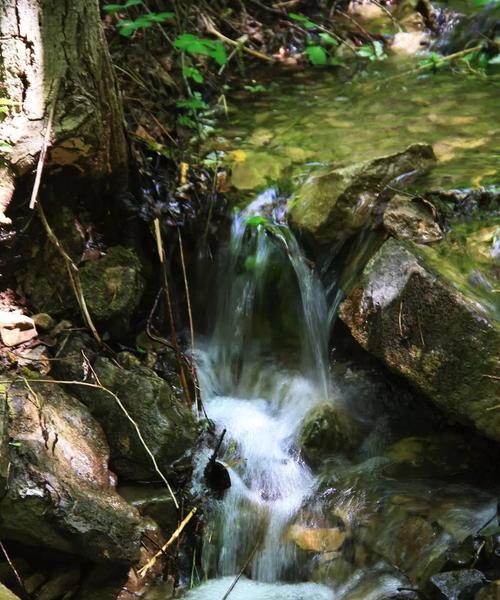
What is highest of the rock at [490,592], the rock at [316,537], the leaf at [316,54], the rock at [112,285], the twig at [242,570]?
the leaf at [316,54]

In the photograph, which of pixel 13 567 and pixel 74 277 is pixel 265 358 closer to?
pixel 74 277

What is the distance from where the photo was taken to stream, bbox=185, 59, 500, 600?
9.18 feet

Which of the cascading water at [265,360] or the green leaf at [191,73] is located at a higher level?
the green leaf at [191,73]

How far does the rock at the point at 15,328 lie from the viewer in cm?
291

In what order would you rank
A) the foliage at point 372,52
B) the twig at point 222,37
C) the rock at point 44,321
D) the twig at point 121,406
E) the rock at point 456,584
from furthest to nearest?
the foliage at point 372,52
the twig at point 222,37
the rock at point 44,321
the twig at point 121,406
the rock at point 456,584

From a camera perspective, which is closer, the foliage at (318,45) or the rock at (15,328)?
the rock at (15,328)

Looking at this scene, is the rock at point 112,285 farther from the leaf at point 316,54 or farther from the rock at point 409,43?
the rock at point 409,43

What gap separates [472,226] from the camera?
10.7 ft

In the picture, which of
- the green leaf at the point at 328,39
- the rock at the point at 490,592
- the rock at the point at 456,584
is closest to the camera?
the rock at the point at 490,592

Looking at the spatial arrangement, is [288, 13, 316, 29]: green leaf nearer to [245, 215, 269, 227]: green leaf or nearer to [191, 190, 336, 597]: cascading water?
[191, 190, 336, 597]: cascading water

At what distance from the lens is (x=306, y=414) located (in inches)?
133

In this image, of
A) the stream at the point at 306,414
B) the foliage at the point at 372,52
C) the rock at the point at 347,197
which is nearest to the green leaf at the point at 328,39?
the foliage at the point at 372,52

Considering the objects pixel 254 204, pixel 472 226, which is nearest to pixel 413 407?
pixel 472 226

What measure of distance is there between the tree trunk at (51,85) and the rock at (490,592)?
2490 millimetres
